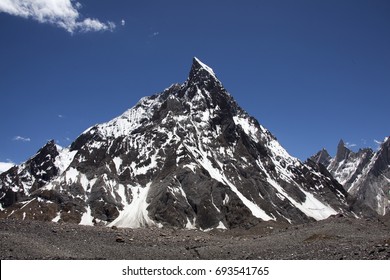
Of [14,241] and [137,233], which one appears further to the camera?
[137,233]

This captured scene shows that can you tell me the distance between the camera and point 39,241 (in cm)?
3550

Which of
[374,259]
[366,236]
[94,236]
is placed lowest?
[374,259]

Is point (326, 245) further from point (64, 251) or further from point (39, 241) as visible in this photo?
point (39, 241)

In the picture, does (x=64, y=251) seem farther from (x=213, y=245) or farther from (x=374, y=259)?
(x=374, y=259)

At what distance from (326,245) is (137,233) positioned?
16605mm

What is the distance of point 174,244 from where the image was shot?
38438 millimetres

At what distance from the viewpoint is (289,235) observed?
4150cm

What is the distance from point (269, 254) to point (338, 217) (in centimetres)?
1701

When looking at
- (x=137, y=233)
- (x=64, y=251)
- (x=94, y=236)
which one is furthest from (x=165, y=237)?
(x=64, y=251)

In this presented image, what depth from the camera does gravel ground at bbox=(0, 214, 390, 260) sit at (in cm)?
3203

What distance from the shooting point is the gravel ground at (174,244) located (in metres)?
32.0
